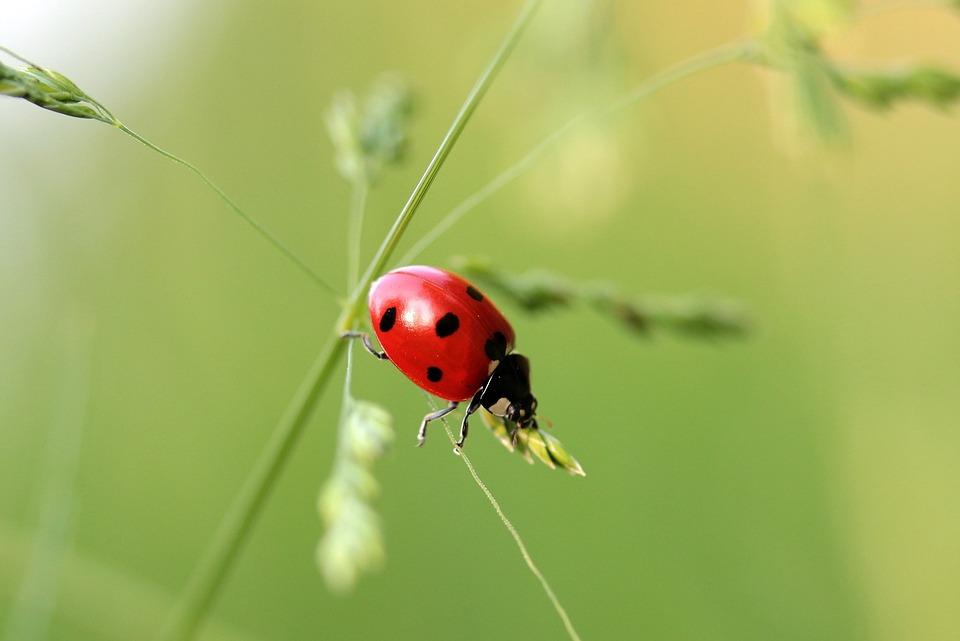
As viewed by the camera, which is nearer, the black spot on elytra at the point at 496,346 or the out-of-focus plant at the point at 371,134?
the out-of-focus plant at the point at 371,134

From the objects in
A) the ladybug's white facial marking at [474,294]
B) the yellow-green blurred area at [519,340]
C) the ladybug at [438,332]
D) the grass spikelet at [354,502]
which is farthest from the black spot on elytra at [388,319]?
the yellow-green blurred area at [519,340]

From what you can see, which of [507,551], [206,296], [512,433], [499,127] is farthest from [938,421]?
[206,296]

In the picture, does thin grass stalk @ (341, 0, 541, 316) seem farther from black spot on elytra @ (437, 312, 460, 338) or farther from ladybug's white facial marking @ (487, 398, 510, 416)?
ladybug's white facial marking @ (487, 398, 510, 416)

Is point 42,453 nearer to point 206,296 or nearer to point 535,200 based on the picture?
point 206,296

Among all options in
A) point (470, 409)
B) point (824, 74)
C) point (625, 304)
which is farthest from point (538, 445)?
point (824, 74)

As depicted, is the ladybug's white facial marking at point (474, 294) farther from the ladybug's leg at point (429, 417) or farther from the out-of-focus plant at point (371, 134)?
the out-of-focus plant at point (371, 134)

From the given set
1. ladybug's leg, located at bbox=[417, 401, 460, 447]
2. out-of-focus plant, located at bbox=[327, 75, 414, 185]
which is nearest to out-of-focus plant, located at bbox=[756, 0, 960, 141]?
out-of-focus plant, located at bbox=[327, 75, 414, 185]
